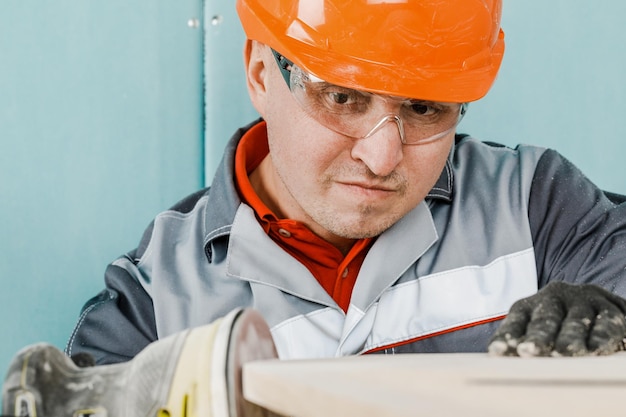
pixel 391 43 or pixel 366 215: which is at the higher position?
pixel 391 43

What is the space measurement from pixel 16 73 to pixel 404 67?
3.03ft

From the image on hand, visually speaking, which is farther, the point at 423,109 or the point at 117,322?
the point at 117,322

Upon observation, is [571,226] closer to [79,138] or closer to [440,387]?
[440,387]

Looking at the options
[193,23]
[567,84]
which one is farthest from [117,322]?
[567,84]

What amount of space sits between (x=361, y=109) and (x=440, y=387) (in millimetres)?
726

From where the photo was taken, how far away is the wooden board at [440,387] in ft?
2.44

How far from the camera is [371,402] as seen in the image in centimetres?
77

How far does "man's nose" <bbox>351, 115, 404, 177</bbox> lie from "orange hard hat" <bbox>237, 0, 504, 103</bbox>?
0.07 metres

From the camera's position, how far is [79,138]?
195 centimetres

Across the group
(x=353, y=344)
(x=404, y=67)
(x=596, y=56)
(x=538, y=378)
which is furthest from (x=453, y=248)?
(x=538, y=378)

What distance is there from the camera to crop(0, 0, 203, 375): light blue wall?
6.13 ft

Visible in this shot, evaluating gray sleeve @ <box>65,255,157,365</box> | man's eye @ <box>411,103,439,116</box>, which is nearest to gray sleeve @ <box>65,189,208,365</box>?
gray sleeve @ <box>65,255,157,365</box>

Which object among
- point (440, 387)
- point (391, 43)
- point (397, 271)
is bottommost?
point (397, 271)

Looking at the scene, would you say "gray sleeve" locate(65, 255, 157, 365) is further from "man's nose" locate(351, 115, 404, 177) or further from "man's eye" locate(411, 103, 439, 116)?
"man's eye" locate(411, 103, 439, 116)
